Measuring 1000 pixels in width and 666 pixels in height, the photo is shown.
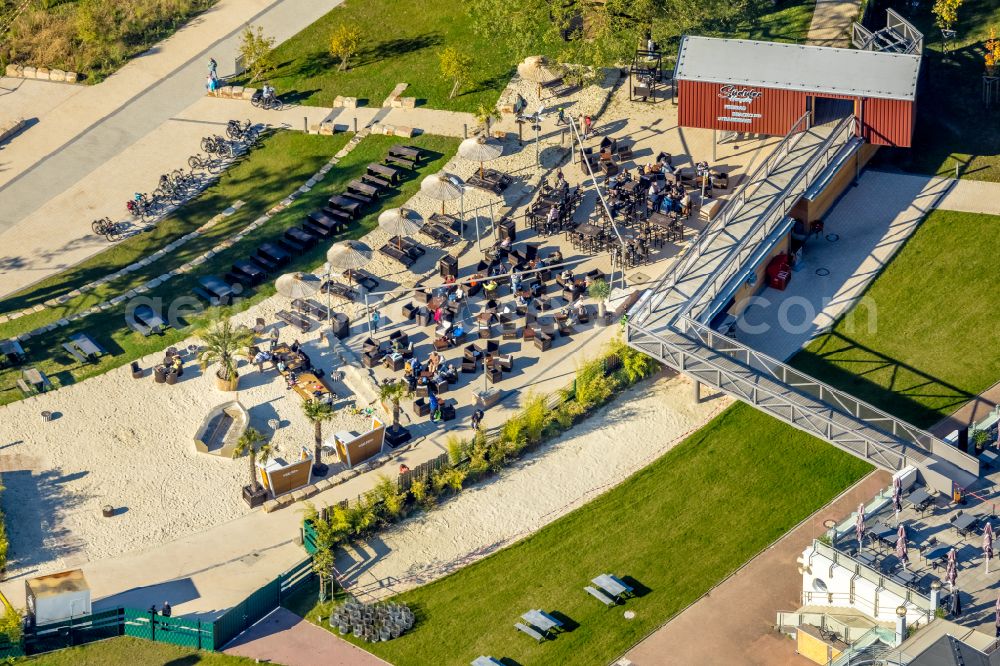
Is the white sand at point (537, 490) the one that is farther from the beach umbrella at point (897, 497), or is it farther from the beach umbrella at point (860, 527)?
the beach umbrella at point (860, 527)

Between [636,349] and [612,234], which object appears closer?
[636,349]

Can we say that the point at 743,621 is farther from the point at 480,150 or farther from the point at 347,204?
the point at 347,204

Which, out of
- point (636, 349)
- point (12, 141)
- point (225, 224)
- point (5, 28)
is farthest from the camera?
point (5, 28)

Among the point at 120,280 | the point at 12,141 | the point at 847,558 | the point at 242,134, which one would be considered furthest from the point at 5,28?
the point at 847,558

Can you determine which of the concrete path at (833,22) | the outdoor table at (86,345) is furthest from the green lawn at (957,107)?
the outdoor table at (86,345)

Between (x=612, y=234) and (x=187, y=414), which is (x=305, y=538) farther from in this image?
(x=612, y=234)

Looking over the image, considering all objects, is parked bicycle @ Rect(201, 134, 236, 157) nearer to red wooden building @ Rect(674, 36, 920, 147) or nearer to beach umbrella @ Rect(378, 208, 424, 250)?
beach umbrella @ Rect(378, 208, 424, 250)

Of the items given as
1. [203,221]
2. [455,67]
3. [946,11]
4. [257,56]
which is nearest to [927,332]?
[946,11]
